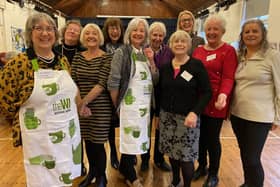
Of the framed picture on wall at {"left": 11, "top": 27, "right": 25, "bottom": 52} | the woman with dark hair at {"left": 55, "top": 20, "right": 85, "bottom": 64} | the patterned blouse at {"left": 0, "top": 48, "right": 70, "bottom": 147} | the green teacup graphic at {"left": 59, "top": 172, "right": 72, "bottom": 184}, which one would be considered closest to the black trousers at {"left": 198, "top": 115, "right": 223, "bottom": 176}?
the green teacup graphic at {"left": 59, "top": 172, "right": 72, "bottom": 184}

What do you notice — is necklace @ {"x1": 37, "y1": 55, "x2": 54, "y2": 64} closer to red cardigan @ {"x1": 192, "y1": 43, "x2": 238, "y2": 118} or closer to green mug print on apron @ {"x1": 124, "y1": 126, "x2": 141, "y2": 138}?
green mug print on apron @ {"x1": 124, "y1": 126, "x2": 141, "y2": 138}

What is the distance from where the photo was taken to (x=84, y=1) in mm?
11656

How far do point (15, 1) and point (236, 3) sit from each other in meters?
4.88

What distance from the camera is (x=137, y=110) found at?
192 centimetres

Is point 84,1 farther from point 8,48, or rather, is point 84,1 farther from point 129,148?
point 129,148

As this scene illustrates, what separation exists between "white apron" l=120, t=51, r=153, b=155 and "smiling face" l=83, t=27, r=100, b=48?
1.05 ft

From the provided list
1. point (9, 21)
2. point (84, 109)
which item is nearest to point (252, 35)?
point (84, 109)

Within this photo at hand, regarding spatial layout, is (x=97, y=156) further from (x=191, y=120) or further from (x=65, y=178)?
(x=191, y=120)

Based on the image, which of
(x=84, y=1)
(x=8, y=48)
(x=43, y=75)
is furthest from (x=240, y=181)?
(x=84, y=1)

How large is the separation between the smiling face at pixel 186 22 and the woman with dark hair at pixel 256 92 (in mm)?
616

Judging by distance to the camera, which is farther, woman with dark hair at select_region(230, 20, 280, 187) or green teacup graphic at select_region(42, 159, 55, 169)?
woman with dark hair at select_region(230, 20, 280, 187)

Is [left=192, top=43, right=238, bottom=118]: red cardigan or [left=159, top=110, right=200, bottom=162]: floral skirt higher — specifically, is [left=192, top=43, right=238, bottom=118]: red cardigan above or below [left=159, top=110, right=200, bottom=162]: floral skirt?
above

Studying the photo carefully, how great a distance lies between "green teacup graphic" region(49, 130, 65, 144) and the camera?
5.05 ft

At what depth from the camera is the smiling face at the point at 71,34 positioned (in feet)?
7.34
